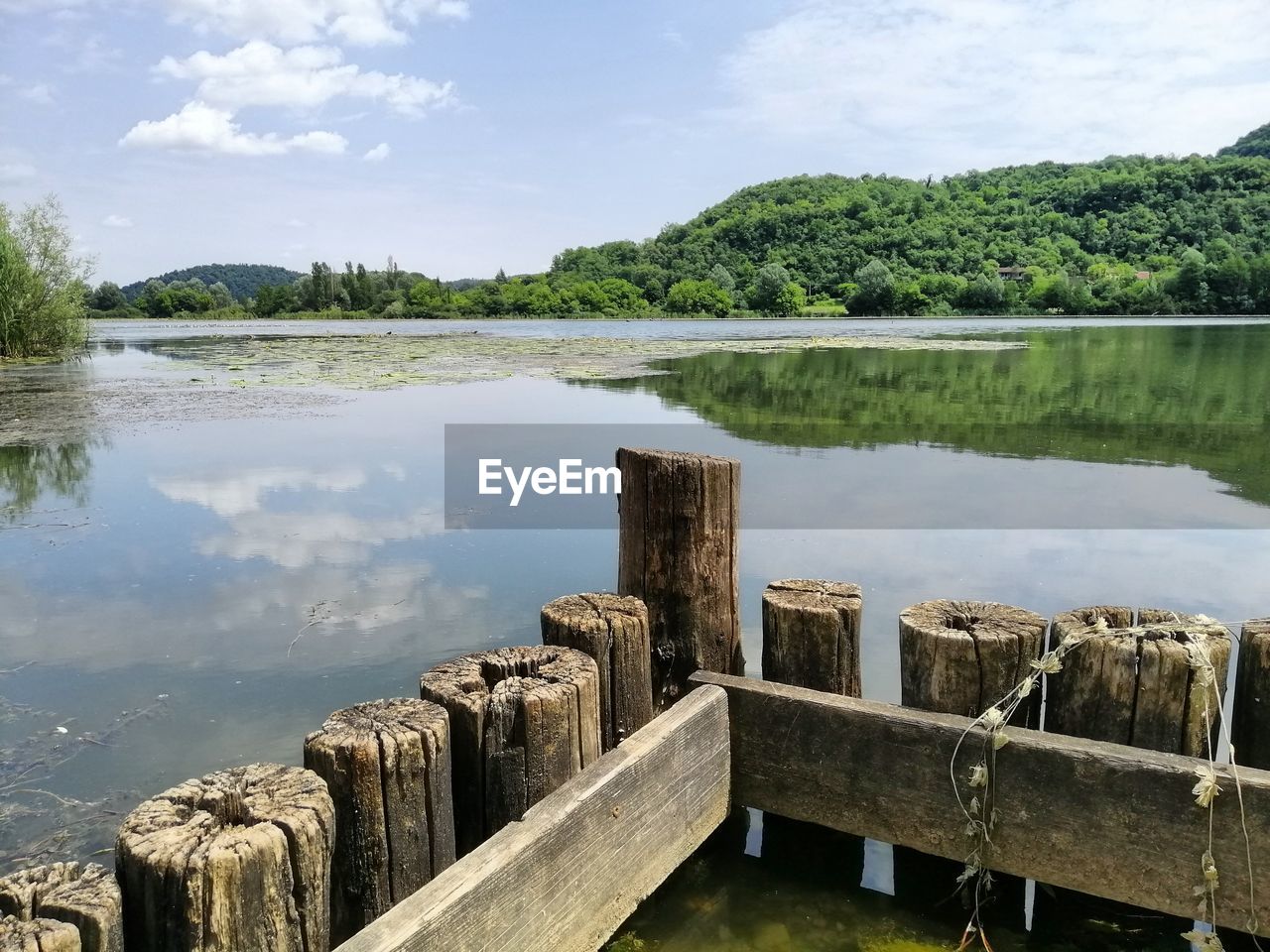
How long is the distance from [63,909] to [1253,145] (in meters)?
189

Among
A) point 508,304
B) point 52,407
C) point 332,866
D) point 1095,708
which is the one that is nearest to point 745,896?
point 1095,708

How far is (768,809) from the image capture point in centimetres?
337

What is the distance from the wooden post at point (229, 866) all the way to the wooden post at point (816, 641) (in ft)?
6.25

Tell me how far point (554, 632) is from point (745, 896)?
4.20ft

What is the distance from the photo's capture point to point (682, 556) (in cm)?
363

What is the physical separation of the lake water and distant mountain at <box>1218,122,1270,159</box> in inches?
6445

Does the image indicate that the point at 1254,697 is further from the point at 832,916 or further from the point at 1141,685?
the point at 832,916

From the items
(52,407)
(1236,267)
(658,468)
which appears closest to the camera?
(658,468)

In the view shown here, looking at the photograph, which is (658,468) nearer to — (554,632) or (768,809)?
(554,632)

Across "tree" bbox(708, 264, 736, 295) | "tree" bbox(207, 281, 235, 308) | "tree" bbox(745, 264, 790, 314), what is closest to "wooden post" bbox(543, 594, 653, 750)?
"tree" bbox(745, 264, 790, 314)

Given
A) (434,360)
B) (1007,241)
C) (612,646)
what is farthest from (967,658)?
(1007,241)

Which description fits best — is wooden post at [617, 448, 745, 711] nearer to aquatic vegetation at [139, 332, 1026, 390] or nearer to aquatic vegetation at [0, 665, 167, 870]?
aquatic vegetation at [0, 665, 167, 870]

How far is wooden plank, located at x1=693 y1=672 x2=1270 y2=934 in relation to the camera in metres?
2.63

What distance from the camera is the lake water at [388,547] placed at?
468cm
